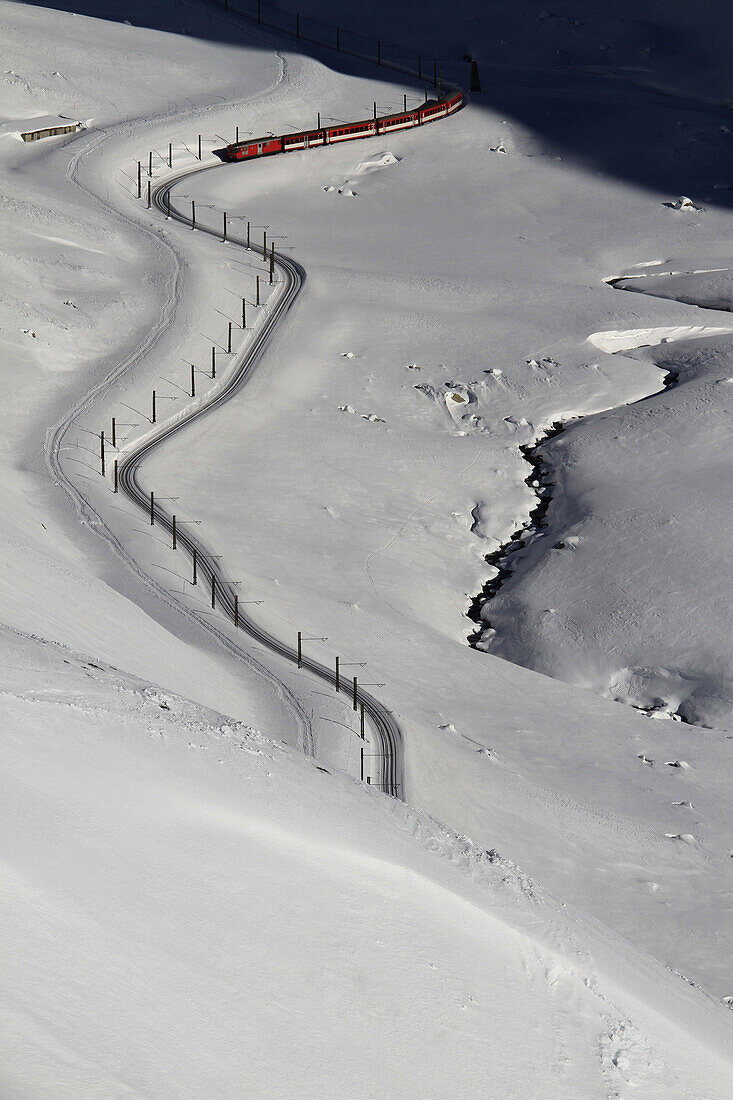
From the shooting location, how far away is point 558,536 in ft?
109

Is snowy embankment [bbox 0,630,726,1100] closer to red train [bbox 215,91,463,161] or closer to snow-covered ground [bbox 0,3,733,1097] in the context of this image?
snow-covered ground [bbox 0,3,733,1097]

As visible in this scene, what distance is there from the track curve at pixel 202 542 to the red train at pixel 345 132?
9.95 ft

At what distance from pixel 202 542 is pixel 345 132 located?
33433 millimetres

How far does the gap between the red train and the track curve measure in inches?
119

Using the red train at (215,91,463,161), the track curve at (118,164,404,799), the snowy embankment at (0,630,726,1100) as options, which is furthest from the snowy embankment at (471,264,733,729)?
the red train at (215,91,463,161)

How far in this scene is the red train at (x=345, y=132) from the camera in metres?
55.7

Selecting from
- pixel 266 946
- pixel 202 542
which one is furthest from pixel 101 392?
pixel 266 946

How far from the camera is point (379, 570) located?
103 ft

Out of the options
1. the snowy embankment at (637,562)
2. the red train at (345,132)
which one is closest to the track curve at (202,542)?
the red train at (345,132)

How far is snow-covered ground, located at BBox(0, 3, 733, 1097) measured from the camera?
11312 millimetres

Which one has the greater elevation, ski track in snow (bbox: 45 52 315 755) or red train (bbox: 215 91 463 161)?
red train (bbox: 215 91 463 161)

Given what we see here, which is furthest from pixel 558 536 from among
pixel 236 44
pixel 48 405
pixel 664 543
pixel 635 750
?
pixel 236 44

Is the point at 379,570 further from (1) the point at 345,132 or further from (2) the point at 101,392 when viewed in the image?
(1) the point at 345,132

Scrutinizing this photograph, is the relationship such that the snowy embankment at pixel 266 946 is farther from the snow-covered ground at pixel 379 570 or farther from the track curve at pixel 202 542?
the track curve at pixel 202 542
